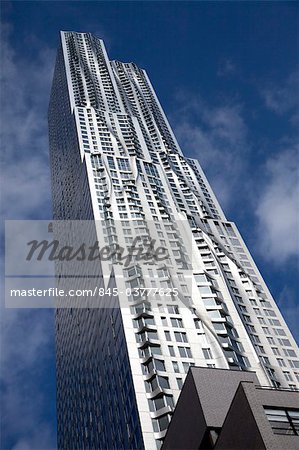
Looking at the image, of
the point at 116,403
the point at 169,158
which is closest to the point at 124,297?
the point at 116,403

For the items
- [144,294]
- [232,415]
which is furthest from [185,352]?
[232,415]

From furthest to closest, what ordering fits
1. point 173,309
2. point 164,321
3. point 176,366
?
point 173,309, point 164,321, point 176,366

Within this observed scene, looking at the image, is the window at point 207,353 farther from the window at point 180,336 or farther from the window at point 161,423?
the window at point 161,423

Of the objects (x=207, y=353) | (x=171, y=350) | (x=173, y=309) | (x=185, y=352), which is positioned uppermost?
(x=173, y=309)

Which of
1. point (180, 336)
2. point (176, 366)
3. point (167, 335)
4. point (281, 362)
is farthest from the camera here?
point (281, 362)

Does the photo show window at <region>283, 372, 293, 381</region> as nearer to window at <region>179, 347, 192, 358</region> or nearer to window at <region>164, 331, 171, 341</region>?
window at <region>179, 347, 192, 358</region>

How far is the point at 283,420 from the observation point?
34531mm

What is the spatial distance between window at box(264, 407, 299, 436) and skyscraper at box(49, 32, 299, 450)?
25520 millimetres

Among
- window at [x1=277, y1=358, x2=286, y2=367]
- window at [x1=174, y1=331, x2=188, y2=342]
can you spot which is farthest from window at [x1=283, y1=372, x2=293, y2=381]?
window at [x1=174, y1=331, x2=188, y2=342]

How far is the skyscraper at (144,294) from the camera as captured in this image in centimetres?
7000

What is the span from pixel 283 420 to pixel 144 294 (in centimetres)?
4540

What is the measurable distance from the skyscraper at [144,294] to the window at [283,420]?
25.5 meters

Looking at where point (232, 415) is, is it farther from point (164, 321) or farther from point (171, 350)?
point (164, 321)

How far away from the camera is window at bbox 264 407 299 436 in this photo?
3344 cm
